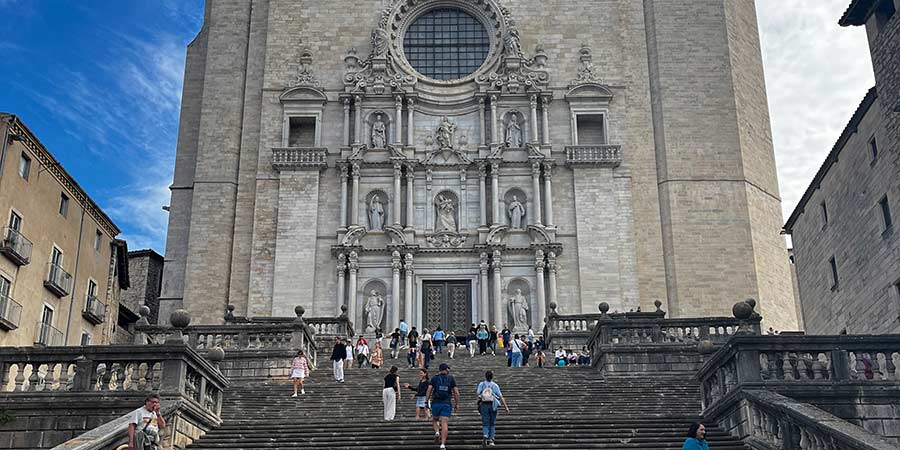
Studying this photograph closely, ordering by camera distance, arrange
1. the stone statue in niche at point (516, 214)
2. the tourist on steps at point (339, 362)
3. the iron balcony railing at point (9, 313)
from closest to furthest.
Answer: the tourist on steps at point (339, 362)
the iron balcony railing at point (9, 313)
the stone statue in niche at point (516, 214)

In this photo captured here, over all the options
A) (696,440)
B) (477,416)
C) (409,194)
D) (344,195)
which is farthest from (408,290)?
(696,440)

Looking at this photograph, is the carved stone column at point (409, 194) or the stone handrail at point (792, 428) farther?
the carved stone column at point (409, 194)

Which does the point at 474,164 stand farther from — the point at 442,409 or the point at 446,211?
the point at 442,409

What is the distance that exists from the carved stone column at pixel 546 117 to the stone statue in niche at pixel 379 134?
5.42m

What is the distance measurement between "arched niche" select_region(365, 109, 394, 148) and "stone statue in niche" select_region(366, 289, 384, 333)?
17.6 feet

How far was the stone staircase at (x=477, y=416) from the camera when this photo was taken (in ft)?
44.7

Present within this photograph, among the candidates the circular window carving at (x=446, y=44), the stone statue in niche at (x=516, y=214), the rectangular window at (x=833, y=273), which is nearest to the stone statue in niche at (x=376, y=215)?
the stone statue in niche at (x=516, y=214)

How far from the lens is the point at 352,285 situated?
104ft

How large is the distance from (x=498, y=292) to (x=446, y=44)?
991cm

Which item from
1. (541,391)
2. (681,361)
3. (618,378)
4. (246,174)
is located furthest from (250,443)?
(246,174)

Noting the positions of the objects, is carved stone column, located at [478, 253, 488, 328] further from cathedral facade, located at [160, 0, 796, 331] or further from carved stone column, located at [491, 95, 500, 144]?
carved stone column, located at [491, 95, 500, 144]

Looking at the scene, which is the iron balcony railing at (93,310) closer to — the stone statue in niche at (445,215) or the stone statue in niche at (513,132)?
the stone statue in niche at (445,215)

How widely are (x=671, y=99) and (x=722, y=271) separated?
6.37 metres

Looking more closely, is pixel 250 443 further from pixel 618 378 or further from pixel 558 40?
pixel 558 40
